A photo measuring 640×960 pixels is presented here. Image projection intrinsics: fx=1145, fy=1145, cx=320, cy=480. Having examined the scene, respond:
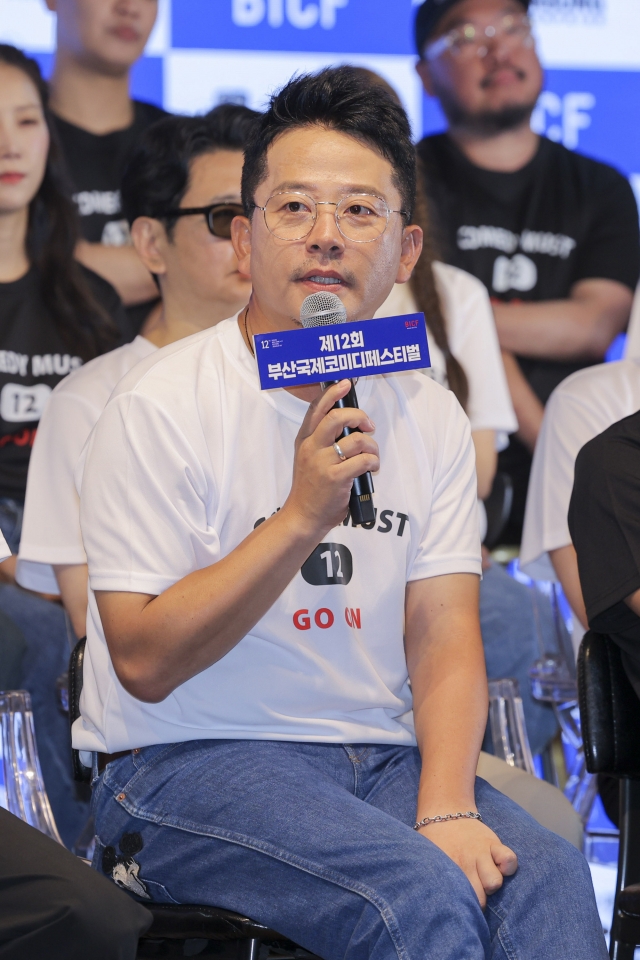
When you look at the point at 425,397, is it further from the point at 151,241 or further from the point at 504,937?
the point at 151,241

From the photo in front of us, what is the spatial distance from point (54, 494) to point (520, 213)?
2.06 metres

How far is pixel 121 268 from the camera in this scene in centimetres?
348

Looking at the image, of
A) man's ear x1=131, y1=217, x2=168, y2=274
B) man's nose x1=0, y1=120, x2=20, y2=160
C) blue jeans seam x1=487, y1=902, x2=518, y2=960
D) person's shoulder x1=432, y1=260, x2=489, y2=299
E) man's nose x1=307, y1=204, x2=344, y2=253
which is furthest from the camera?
person's shoulder x1=432, y1=260, x2=489, y2=299

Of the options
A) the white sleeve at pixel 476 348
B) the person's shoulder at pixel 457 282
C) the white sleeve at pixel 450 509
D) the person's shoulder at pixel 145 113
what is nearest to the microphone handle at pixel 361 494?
the white sleeve at pixel 450 509

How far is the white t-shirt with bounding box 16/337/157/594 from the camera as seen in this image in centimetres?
251

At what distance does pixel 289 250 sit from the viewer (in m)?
1.74

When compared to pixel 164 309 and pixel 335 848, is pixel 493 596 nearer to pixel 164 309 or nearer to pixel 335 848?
pixel 164 309

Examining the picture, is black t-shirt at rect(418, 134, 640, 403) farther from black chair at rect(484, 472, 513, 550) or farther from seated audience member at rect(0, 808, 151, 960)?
seated audience member at rect(0, 808, 151, 960)

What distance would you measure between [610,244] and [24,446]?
209 centimetres

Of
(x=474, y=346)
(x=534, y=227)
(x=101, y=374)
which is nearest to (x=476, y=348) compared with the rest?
(x=474, y=346)

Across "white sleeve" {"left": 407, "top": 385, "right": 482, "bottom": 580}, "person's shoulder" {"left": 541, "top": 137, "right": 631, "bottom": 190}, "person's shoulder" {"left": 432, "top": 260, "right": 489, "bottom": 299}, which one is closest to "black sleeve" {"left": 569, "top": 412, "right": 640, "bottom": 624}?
"white sleeve" {"left": 407, "top": 385, "right": 482, "bottom": 580}

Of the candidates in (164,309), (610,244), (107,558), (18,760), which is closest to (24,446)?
(164,309)

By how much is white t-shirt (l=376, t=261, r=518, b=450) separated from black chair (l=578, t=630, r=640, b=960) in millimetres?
1333

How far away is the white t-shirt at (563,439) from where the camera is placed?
2.78 metres
